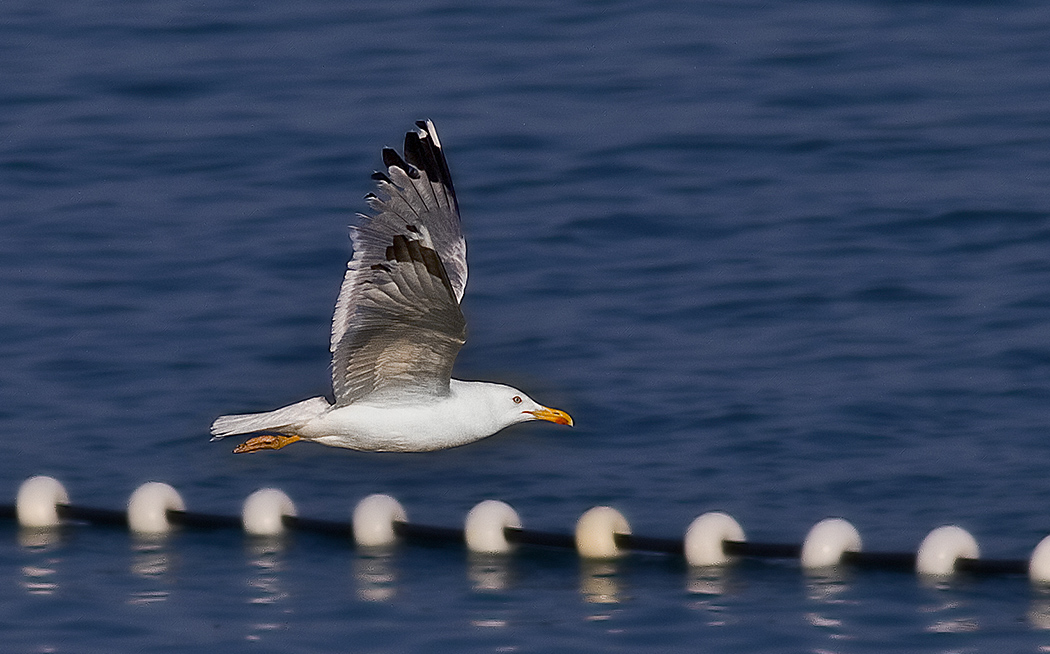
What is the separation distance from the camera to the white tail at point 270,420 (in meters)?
8.23

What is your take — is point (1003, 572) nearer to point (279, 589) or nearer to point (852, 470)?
point (852, 470)

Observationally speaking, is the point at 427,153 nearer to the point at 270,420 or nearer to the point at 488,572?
the point at 270,420

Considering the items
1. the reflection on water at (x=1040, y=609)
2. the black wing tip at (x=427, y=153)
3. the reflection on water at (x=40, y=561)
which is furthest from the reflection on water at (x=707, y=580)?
the reflection on water at (x=40, y=561)

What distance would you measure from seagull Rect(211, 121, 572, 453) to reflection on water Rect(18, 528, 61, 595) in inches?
53.0

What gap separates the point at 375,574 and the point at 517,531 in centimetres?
68

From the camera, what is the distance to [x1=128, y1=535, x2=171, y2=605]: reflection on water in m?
8.99

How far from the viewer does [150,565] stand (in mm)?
9492

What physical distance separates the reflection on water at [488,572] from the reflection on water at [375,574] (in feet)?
1.19

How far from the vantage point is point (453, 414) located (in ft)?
27.1

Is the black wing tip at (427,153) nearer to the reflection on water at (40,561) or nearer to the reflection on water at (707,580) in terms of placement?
the reflection on water at (707,580)

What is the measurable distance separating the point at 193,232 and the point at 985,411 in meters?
5.83

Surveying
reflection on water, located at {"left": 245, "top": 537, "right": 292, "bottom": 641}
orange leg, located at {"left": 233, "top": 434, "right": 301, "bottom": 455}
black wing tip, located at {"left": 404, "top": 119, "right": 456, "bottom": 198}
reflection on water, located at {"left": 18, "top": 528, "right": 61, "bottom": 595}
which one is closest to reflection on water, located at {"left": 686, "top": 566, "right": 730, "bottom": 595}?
reflection on water, located at {"left": 245, "top": 537, "right": 292, "bottom": 641}

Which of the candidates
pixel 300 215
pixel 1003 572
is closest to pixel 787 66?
pixel 300 215

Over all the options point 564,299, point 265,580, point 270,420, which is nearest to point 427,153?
point 270,420
